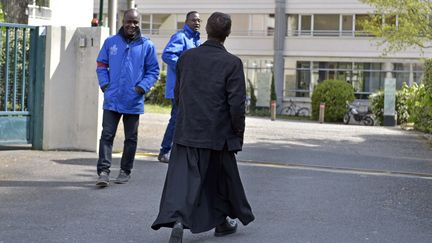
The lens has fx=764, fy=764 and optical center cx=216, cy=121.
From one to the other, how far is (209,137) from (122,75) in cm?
264

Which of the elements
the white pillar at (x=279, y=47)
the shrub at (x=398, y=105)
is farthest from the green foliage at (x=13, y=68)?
the white pillar at (x=279, y=47)

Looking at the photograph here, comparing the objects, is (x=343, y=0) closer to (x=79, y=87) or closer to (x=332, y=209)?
(x=79, y=87)

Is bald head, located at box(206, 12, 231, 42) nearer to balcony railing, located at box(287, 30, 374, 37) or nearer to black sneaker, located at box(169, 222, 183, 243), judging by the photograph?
black sneaker, located at box(169, 222, 183, 243)

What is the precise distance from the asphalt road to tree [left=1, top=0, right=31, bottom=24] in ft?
12.0

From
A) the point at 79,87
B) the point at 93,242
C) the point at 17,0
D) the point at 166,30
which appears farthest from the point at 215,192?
the point at 166,30

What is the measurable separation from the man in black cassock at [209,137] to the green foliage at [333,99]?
100 feet

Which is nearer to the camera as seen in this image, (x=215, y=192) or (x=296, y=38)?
(x=215, y=192)

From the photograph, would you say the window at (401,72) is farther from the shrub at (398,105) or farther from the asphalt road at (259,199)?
the asphalt road at (259,199)

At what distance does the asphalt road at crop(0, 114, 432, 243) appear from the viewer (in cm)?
614

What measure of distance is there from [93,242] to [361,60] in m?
41.9

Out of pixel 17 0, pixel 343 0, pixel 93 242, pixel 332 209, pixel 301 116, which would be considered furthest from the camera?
pixel 343 0

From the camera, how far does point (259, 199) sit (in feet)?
25.7

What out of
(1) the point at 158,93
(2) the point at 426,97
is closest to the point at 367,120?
(1) the point at 158,93

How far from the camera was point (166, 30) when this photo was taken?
5062 cm
